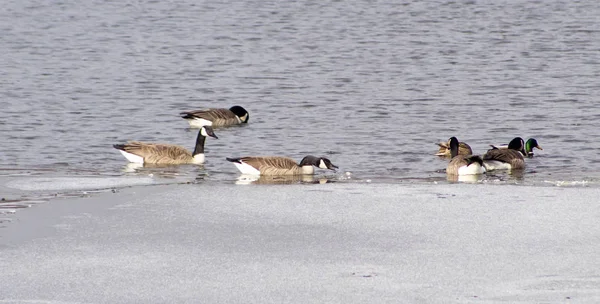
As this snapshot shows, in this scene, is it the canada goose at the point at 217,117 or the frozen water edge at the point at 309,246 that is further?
the canada goose at the point at 217,117

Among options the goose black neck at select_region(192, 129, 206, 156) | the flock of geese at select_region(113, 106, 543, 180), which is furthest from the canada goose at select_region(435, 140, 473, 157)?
the goose black neck at select_region(192, 129, 206, 156)

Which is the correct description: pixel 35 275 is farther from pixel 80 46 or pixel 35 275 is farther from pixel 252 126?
pixel 80 46

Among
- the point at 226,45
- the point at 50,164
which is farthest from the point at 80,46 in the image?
the point at 50,164

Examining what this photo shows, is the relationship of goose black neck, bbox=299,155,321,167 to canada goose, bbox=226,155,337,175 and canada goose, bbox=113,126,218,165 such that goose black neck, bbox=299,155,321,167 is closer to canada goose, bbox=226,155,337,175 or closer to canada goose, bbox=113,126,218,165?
canada goose, bbox=226,155,337,175

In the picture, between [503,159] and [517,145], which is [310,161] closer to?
[503,159]

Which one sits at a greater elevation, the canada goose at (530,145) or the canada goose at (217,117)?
the canada goose at (217,117)

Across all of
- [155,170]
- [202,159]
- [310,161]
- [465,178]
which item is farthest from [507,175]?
[155,170]

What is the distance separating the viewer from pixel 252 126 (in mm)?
18188

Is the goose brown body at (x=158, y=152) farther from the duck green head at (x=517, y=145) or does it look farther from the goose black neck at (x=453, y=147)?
the duck green head at (x=517, y=145)

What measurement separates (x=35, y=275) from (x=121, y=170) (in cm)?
575

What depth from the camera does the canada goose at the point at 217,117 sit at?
18094 millimetres

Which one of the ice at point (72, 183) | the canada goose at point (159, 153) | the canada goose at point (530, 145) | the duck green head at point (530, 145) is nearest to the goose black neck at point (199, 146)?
the canada goose at point (159, 153)

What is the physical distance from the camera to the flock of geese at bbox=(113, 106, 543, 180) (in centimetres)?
1376


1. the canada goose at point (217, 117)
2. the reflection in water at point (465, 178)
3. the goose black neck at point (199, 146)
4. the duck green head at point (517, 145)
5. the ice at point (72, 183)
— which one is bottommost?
the ice at point (72, 183)
